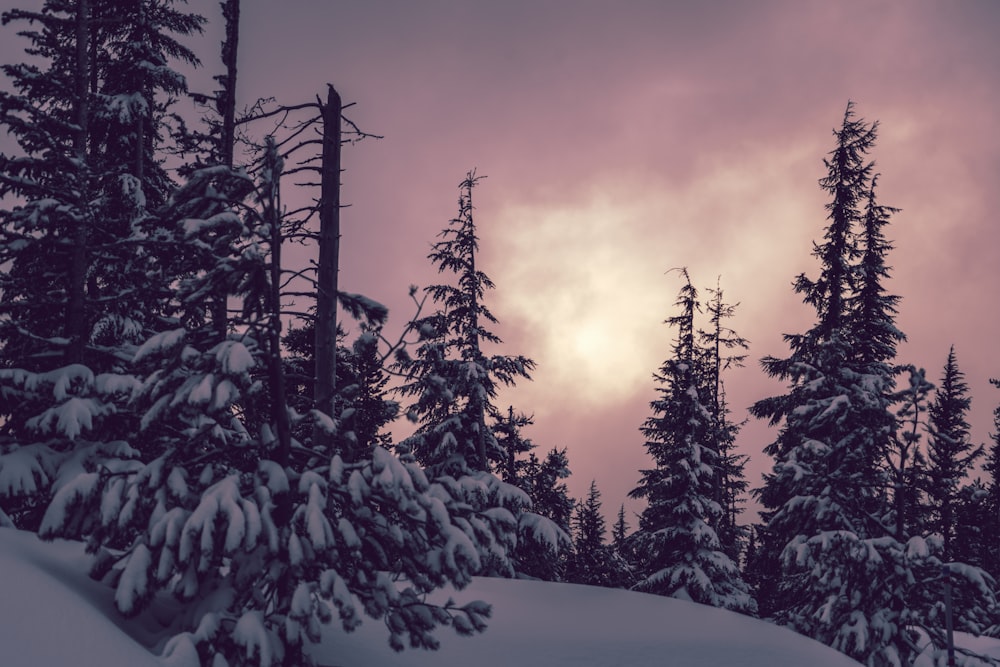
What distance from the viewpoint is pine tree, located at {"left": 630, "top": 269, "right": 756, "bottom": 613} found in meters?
23.3

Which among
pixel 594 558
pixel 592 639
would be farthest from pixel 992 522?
pixel 592 639

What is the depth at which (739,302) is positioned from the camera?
32281 mm

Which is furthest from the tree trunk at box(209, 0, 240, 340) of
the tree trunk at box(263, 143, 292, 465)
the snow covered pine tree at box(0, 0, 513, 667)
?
the tree trunk at box(263, 143, 292, 465)

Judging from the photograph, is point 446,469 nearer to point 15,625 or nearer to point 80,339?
point 80,339

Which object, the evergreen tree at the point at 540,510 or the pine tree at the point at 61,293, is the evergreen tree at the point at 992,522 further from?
the pine tree at the point at 61,293

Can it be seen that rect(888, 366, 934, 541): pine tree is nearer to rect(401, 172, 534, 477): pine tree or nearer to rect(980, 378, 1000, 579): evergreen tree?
rect(401, 172, 534, 477): pine tree

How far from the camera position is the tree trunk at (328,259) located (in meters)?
A: 9.36

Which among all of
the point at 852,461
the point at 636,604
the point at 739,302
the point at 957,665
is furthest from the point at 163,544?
the point at 739,302

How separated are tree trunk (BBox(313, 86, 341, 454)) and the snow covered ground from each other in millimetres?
2949

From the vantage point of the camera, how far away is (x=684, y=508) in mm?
23594

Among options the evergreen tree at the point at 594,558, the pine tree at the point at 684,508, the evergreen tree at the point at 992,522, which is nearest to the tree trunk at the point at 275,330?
the pine tree at the point at 684,508

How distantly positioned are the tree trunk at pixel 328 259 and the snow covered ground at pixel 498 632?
2.95 m

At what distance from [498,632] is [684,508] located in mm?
14865

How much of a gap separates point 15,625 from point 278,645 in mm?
2134
